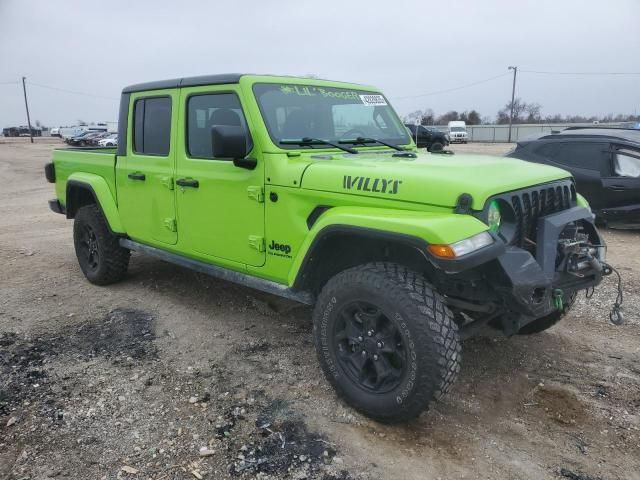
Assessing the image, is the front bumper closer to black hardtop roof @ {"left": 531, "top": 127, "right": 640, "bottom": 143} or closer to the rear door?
the rear door

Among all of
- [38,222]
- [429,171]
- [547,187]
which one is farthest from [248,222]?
[38,222]

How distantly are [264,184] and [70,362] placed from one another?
188cm

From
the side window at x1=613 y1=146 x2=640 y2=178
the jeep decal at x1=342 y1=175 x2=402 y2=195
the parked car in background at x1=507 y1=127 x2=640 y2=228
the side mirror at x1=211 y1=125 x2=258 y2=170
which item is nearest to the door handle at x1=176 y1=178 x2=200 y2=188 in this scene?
the side mirror at x1=211 y1=125 x2=258 y2=170

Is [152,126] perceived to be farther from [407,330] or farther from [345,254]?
[407,330]

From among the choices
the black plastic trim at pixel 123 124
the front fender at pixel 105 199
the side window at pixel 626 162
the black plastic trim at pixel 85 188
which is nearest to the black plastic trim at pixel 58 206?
the black plastic trim at pixel 85 188

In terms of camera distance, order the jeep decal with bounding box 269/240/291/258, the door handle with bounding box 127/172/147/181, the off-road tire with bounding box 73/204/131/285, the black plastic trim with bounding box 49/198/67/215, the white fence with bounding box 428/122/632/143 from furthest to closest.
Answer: the white fence with bounding box 428/122/632/143, the black plastic trim with bounding box 49/198/67/215, the off-road tire with bounding box 73/204/131/285, the door handle with bounding box 127/172/147/181, the jeep decal with bounding box 269/240/291/258

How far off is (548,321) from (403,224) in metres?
1.78

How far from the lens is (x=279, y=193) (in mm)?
3418

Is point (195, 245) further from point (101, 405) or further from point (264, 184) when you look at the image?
point (101, 405)

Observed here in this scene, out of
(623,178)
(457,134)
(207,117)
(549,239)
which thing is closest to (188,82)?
(207,117)

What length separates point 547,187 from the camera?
10.4 ft

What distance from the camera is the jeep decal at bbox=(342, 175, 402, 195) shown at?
2.93 m

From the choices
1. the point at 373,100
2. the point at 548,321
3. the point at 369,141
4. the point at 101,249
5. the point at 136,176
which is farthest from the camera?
the point at 101,249

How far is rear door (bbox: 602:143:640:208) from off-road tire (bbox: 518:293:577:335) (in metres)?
4.71
